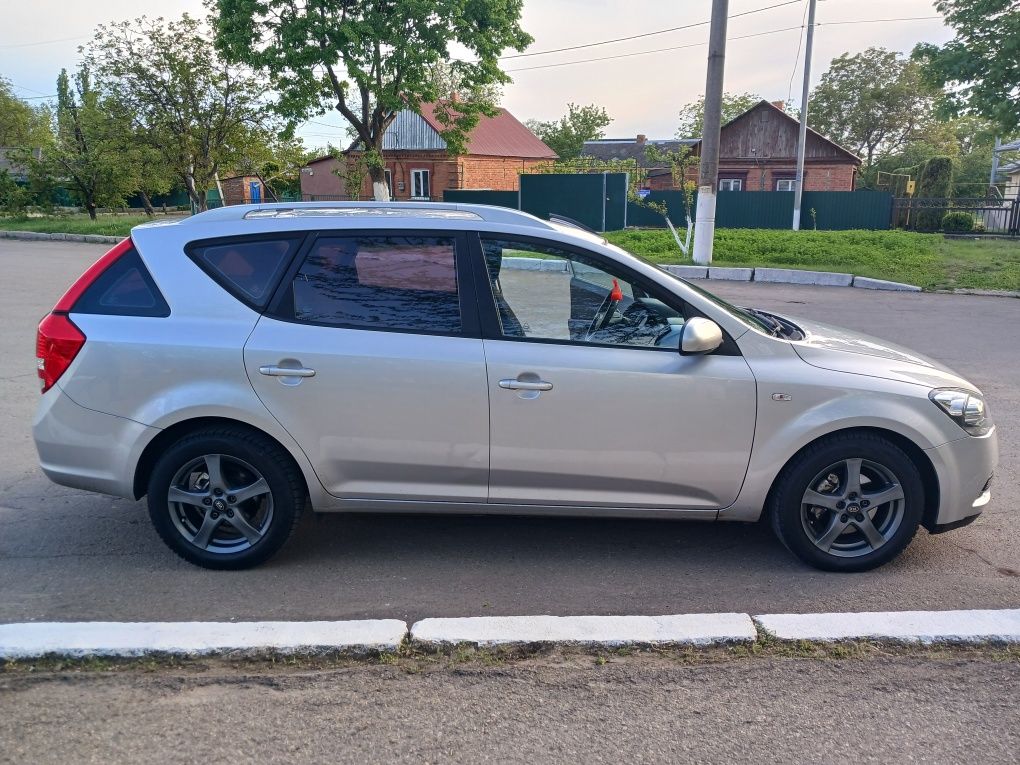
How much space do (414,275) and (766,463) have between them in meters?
1.91

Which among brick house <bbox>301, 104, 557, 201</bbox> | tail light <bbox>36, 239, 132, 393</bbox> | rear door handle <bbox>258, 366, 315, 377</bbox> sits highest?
brick house <bbox>301, 104, 557, 201</bbox>

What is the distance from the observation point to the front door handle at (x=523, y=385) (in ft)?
12.6

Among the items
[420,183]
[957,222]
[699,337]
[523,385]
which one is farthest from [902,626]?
[420,183]

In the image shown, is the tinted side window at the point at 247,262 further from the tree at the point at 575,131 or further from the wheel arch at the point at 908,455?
the tree at the point at 575,131

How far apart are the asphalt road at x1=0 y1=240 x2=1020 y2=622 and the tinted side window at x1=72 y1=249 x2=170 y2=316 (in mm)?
1248

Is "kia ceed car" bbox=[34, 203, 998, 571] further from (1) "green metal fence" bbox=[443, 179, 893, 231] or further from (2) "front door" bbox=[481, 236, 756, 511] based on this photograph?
(1) "green metal fence" bbox=[443, 179, 893, 231]

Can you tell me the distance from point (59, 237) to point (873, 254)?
84.3 feet

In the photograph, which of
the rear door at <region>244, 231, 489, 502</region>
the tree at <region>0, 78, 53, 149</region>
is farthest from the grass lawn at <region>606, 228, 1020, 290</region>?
the tree at <region>0, 78, 53, 149</region>

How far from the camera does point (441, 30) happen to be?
85.7 feet

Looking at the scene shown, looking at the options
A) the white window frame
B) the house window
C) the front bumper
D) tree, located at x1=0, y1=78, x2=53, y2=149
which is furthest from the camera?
tree, located at x1=0, y1=78, x2=53, y2=149

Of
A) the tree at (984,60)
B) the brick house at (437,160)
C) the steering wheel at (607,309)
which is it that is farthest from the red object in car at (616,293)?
the brick house at (437,160)

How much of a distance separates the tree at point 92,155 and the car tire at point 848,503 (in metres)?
31.3

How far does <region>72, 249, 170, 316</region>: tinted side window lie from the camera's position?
3980 mm

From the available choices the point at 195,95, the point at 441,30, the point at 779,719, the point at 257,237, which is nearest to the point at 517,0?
the point at 441,30
